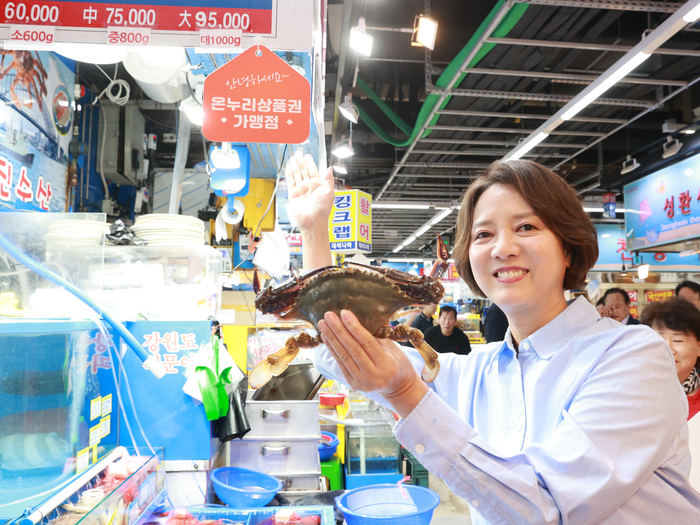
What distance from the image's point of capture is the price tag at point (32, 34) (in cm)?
195

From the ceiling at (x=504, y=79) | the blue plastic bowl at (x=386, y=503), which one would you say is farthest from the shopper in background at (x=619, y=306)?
the blue plastic bowl at (x=386, y=503)

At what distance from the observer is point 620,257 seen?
13047 millimetres

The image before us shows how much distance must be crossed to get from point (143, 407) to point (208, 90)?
7.05ft

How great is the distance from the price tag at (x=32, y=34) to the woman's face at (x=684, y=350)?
3.67 meters

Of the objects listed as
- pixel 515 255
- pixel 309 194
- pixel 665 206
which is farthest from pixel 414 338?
pixel 665 206

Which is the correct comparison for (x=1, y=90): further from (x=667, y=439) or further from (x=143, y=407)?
(x=667, y=439)

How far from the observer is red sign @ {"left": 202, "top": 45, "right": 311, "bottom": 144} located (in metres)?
1.97

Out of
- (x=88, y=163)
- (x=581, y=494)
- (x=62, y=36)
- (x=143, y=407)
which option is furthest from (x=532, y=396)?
(x=88, y=163)

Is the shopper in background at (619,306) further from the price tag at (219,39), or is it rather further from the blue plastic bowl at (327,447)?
the price tag at (219,39)

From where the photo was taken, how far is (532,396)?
1.26 m

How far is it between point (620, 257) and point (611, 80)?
952 centimetres

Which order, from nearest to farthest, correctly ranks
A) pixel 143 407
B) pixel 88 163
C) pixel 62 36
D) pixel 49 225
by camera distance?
pixel 62 36 → pixel 49 225 → pixel 143 407 → pixel 88 163

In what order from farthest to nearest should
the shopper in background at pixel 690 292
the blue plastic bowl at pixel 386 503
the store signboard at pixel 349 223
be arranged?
the store signboard at pixel 349 223, the shopper in background at pixel 690 292, the blue plastic bowl at pixel 386 503

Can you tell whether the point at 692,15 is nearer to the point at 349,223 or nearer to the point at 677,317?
the point at 677,317
